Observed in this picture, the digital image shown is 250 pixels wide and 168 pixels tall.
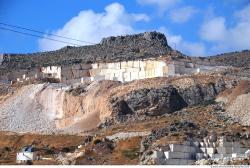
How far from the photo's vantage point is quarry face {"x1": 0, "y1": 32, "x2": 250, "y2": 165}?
201ft

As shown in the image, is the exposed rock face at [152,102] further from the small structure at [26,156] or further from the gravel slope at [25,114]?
the small structure at [26,156]

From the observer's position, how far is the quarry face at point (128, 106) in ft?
201

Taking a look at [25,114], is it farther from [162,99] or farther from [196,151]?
[196,151]

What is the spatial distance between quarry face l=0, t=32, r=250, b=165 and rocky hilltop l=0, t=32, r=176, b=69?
236mm

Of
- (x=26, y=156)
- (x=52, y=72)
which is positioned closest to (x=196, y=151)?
(x=26, y=156)

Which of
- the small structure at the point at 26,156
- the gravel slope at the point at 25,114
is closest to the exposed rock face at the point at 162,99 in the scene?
the gravel slope at the point at 25,114

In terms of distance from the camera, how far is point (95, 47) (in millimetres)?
132375

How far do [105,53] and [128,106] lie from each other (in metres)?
39.9

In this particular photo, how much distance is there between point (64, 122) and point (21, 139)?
14.0m

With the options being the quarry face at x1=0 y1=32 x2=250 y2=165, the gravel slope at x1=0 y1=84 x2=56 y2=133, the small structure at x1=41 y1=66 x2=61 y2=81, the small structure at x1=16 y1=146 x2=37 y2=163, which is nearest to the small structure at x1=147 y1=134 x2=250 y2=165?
the quarry face at x1=0 y1=32 x2=250 y2=165

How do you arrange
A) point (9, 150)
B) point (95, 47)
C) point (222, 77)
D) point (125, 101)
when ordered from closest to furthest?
1. point (9, 150)
2. point (125, 101)
3. point (222, 77)
4. point (95, 47)

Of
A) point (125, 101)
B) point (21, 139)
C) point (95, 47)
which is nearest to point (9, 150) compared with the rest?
point (21, 139)

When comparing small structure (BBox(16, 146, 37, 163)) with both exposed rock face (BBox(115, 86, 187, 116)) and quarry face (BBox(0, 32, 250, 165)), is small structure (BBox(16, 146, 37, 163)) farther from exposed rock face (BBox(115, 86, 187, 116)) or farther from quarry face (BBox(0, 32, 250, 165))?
exposed rock face (BBox(115, 86, 187, 116))

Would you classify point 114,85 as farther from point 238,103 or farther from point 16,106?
point 238,103
